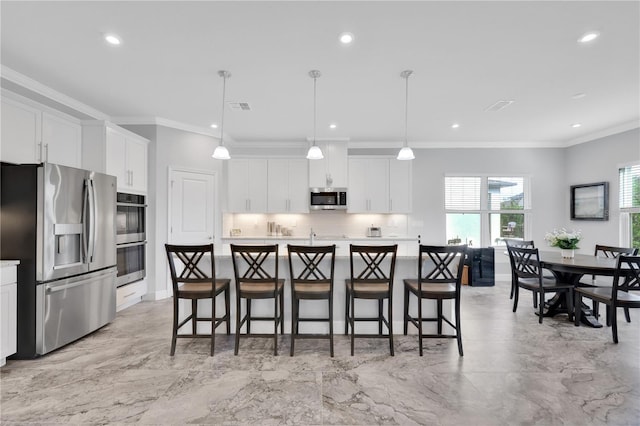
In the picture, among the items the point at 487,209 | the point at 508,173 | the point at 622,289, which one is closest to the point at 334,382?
the point at 622,289

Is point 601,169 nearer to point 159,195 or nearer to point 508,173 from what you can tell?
point 508,173

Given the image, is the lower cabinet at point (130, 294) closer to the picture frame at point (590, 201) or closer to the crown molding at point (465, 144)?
the crown molding at point (465, 144)

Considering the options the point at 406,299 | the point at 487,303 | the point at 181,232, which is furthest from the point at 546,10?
the point at 181,232

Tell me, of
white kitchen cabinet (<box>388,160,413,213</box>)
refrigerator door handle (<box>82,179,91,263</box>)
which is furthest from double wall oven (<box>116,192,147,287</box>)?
white kitchen cabinet (<box>388,160,413,213</box>)

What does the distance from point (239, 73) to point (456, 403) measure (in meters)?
3.51

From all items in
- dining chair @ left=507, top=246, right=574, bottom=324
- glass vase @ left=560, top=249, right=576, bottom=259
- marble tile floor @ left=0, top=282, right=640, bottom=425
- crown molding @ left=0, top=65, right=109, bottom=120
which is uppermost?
crown molding @ left=0, top=65, right=109, bottom=120

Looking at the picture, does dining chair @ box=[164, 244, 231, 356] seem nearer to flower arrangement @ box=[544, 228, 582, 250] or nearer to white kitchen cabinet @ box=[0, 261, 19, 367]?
white kitchen cabinet @ box=[0, 261, 19, 367]

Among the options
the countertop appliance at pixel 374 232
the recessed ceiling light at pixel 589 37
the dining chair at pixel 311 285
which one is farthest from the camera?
the countertop appliance at pixel 374 232

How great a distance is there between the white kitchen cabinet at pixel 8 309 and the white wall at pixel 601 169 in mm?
8025

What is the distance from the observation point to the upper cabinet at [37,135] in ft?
10.1

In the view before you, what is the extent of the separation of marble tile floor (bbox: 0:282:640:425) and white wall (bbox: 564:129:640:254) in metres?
2.61

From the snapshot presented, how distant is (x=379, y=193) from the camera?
592cm

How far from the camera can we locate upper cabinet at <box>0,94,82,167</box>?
3064 mm

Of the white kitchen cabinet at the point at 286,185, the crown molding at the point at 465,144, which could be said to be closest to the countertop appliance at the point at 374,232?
the white kitchen cabinet at the point at 286,185
